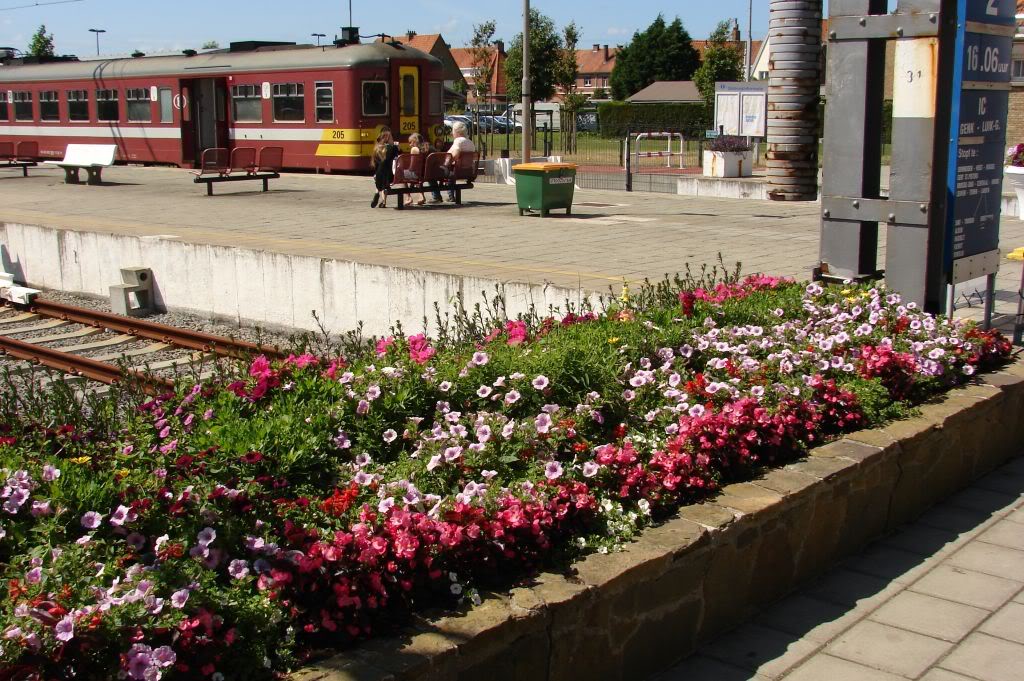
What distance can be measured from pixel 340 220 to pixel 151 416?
1298 centimetres

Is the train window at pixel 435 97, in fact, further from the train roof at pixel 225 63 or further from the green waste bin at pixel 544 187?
the green waste bin at pixel 544 187

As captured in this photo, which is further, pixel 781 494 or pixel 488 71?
pixel 488 71

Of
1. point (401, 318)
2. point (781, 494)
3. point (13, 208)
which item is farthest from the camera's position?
point (13, 208)

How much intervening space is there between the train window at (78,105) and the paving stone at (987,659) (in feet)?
109

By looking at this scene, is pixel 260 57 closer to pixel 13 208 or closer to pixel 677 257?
pixel 13 208

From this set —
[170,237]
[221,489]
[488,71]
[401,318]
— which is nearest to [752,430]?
[221,489]

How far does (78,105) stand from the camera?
33406 millimetres

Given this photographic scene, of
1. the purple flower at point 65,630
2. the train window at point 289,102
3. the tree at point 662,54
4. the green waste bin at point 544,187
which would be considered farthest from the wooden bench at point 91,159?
the tree at point 662,54

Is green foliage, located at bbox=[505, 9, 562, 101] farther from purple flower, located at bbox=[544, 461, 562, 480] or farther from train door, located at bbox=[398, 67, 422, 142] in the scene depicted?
purple flower, located at bbox=[544, 461, 562, 480]

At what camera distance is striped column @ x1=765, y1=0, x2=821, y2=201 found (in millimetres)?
13305

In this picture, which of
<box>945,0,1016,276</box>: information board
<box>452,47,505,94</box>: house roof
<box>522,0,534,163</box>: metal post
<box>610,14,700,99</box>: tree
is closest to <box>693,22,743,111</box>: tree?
<box>452,47,505,94</box>: house roof

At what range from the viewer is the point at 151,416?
430 centimetres

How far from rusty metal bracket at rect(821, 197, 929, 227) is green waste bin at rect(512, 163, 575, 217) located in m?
10.1

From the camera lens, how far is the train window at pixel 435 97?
92.5 feet
